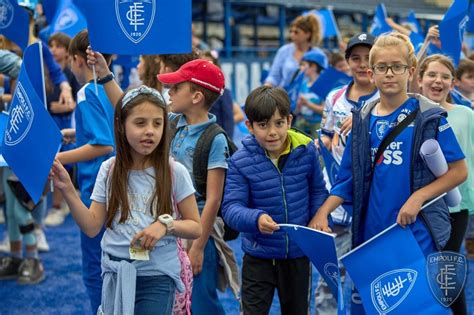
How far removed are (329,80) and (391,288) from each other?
3.49 meters

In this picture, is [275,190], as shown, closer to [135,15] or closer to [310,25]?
[135,15]

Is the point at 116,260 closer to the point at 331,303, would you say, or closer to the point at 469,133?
the point at 331,303

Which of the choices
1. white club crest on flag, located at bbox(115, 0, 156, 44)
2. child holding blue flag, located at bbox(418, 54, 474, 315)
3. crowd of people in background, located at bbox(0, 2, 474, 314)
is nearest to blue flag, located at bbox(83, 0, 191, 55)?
white club crest on flag, located at bbox(115, 0, 156, 44)

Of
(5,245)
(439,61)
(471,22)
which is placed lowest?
(5,245)

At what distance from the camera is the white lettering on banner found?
376 centimetres

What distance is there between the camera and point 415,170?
3.73 metres

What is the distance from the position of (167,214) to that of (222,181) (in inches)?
33.3

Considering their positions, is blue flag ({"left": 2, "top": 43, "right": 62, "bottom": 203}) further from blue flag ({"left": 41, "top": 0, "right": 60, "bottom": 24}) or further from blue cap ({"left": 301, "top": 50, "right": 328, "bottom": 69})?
blue cap ({"left": 301, "top": 50, "right": 328, "bottom": 69})

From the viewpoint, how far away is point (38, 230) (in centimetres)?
746

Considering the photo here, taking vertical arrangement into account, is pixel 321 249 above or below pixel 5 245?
above

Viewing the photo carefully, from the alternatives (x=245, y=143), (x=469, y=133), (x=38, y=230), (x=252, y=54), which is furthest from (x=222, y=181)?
(x=252, y=54)

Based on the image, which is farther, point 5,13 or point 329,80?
point 329,80

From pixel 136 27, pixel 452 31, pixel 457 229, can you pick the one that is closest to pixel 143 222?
pixel 136 27

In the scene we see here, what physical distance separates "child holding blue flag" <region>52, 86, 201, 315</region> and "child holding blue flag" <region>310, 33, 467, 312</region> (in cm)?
79
